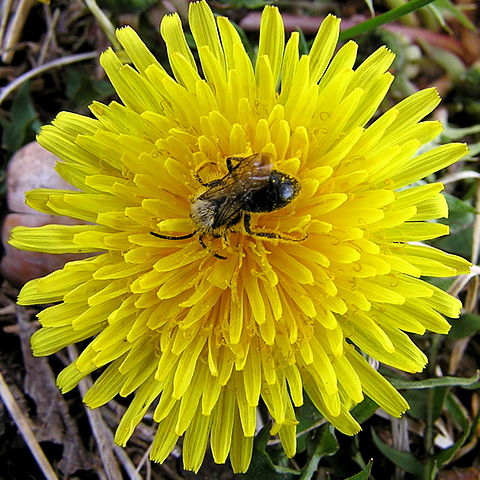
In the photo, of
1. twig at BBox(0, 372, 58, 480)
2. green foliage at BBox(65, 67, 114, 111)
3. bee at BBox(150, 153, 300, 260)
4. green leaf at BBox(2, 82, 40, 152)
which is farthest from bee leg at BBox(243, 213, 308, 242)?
green leaf at BBox(2, 82, 40, 152)

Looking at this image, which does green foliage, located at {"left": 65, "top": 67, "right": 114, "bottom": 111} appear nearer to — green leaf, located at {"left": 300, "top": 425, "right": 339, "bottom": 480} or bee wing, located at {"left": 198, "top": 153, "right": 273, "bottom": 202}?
bee wing, located at {"left": 198, "top": 153, "right": 273, "bottom": 202}

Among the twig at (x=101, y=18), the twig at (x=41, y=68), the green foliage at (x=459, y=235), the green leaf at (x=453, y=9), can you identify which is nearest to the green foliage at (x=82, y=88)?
the twig at (x=41, y=68)

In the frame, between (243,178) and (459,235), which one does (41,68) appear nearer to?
(243,178)

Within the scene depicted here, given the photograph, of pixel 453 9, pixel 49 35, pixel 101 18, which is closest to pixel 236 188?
pixel 101 18

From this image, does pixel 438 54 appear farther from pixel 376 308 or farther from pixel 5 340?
pixel 5 340

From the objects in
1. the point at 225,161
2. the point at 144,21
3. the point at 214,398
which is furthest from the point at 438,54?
the point at 214,398
